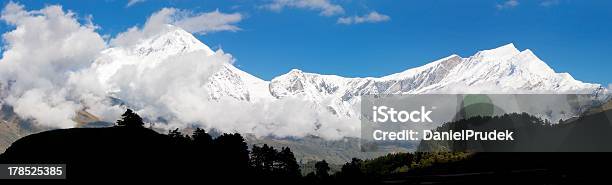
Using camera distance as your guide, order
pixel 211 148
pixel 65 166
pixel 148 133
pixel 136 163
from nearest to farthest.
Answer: pixel 65 166 < pixel 136 163 < pixel 148 133 < pixel 211 148

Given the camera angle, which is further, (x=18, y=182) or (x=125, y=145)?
(x=125, y=145)

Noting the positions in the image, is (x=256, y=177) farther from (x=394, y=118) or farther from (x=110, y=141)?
(x=394, y=118)

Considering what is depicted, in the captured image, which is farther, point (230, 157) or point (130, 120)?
point (130, 120)

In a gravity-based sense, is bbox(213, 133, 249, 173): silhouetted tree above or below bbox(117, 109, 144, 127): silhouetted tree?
below

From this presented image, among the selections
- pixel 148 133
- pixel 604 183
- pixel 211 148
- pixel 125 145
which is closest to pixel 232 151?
pixel 211 148

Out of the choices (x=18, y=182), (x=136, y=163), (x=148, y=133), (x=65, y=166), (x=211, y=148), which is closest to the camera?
(x=18, y=182)

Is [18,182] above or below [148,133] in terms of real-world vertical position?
below

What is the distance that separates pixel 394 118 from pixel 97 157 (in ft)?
185

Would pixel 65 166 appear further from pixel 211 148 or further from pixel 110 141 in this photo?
pixel 211 148

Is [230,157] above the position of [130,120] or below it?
below

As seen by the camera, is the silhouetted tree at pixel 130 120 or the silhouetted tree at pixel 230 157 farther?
the silhouetted tree at pixel 130 120

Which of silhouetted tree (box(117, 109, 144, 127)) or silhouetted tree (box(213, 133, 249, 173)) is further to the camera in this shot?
silhouetted tree (box(117, 109, 144, 127))

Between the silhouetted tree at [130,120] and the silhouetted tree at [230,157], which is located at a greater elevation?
the silhouetted tree at [130,120]

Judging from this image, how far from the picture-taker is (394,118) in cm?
12688
